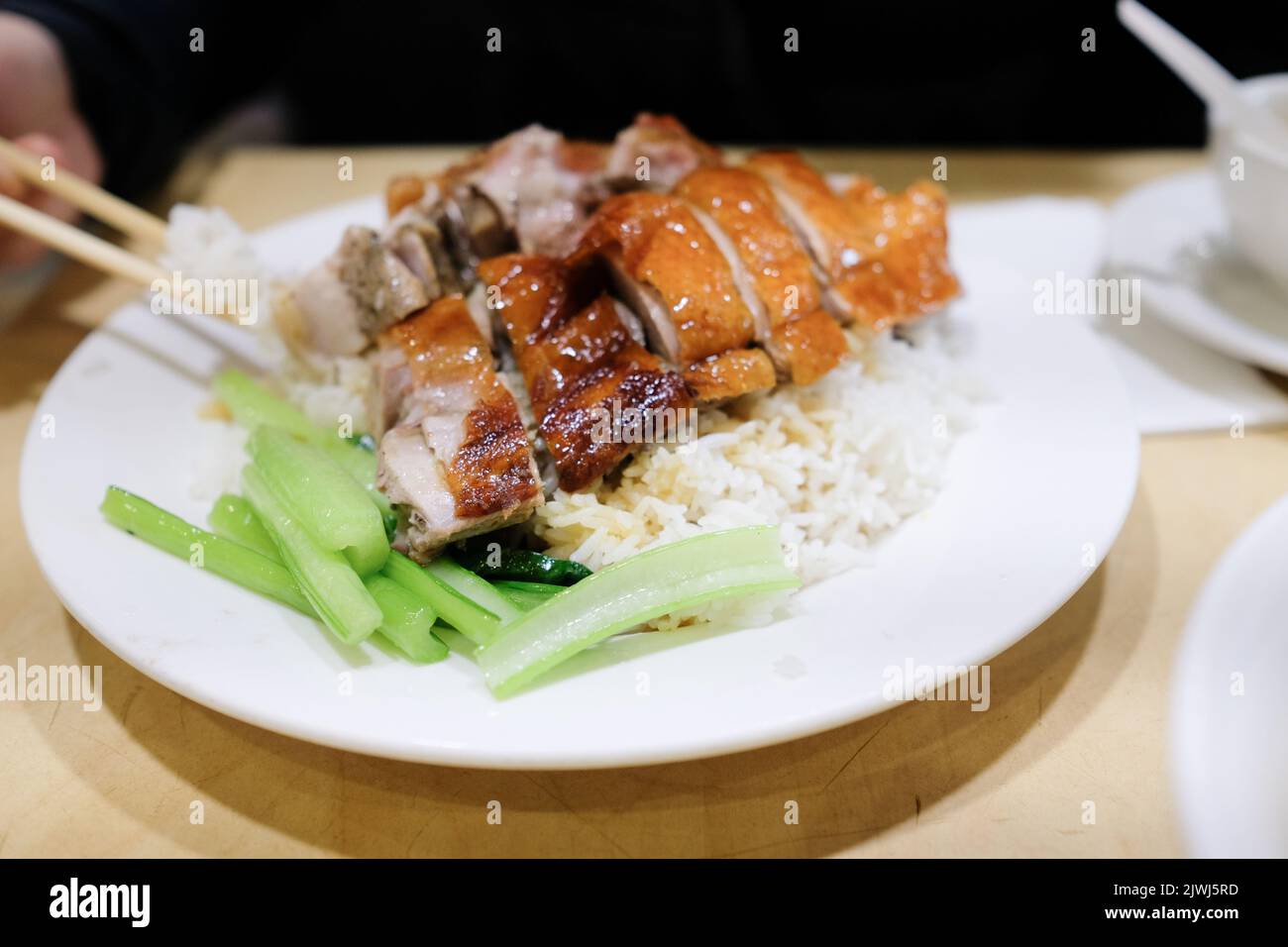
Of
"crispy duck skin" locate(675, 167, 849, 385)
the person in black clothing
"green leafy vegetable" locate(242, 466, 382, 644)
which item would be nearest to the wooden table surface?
"green leafy vegetable" locate(242, 466, 382, 644)

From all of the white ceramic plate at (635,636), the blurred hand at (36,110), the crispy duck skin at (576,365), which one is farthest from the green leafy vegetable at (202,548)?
the blurred hand at (36,110)

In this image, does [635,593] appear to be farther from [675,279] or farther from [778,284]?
[778,284]

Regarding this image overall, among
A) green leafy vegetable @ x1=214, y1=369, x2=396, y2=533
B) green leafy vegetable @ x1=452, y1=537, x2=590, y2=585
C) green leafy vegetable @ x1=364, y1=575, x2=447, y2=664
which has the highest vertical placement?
green leafy vegetable @ x1=214, y1=369, x2=396, y2=533

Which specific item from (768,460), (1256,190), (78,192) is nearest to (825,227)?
(768,460)

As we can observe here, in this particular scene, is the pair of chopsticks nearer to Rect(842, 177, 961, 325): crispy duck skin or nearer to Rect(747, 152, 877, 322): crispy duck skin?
Rect(747, 152, 877, 322): crispy duck skin

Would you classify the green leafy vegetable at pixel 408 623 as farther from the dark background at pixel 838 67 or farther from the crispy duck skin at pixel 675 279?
the dark background at pixel 838 67

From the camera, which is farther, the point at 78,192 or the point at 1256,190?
the point at 1256,190
